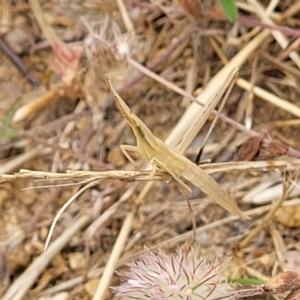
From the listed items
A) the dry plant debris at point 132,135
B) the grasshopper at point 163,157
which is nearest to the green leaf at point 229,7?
the dry plant debris at point 132,135

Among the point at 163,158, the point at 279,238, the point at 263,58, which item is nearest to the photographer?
the point at 163,158

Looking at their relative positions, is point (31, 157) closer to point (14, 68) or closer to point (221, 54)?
point (14, 68)

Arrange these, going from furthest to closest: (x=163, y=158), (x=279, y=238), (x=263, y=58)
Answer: (x=263, y=58)
(x=279, y=238)
(x=163, y=158)

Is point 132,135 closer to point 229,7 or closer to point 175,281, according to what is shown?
point 229,7

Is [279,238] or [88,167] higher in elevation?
[88,167]

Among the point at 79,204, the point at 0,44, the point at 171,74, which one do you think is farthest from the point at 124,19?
the point at 79,204

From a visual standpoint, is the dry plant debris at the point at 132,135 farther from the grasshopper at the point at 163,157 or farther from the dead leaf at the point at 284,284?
the dead leaf at the point at 284,284
